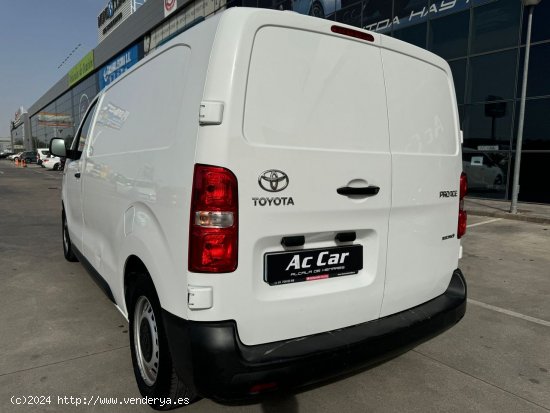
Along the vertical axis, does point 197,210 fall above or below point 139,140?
below

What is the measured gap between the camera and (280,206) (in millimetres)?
1890

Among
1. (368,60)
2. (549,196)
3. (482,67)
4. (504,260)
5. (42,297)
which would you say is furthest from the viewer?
(482,67)

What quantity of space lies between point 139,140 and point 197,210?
928 millimetres

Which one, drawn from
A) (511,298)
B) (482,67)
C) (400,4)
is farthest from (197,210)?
(400,4)

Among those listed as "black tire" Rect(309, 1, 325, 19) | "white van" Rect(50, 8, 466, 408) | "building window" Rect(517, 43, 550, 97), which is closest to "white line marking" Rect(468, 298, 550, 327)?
"white van" Rect(50, 8, 466, 408)

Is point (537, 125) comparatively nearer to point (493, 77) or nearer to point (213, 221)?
point (493, 77)

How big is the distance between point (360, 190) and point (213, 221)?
31.3 inches

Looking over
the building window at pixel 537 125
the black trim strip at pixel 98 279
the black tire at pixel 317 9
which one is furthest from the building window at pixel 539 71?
the black trim strip at pixel 98 279

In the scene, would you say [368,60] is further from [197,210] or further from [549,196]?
[549,196]

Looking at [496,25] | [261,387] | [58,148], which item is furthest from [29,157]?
[261,387]

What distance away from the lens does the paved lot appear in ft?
8.17

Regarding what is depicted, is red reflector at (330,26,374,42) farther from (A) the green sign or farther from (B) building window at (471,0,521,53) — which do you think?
(A) the green sign

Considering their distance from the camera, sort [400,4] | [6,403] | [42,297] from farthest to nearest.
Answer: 1. [400,4]
2. [42,297]
3. [6,403]

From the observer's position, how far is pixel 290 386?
1904mm
